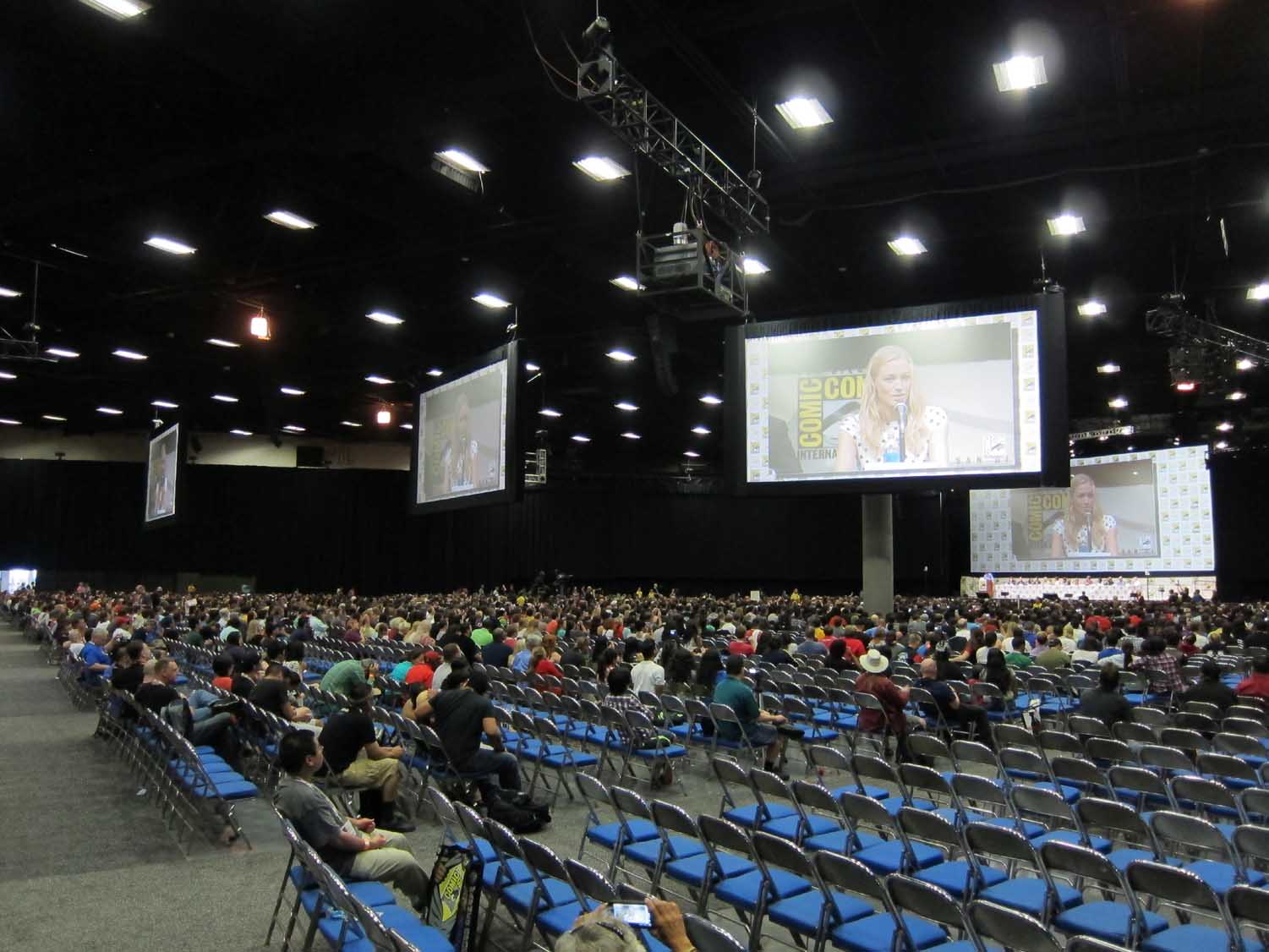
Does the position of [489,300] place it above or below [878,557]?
→ above

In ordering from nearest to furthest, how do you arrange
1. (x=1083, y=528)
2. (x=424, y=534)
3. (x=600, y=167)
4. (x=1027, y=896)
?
(x=1027, y=896) < (x=600, y=167) < (x=1083, y=528) < (x=424, y=534)

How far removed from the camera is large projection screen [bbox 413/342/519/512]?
14664mm

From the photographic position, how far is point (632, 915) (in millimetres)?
2418

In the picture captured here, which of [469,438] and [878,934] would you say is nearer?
[878,934]

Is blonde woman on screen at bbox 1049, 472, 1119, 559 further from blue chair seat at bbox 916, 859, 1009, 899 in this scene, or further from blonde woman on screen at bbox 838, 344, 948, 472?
blue chair seat at bbox 916, 859, 1009, 899

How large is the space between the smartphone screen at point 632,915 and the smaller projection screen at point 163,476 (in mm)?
23794

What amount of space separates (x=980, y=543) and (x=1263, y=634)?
772 inches

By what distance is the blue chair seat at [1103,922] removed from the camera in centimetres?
371

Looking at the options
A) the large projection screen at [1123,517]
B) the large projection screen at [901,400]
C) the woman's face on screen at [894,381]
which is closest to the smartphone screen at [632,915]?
the large projection screen at [901,400]

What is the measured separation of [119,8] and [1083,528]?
94.5 feet

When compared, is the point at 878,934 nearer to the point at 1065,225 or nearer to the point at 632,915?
the point at 632,915

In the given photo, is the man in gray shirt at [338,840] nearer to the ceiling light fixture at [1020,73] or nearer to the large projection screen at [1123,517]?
the ceiling light fixture at [1020,73]

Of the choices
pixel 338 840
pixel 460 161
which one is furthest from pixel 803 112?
pixel 338 840

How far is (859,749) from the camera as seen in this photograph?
31.1 ft
